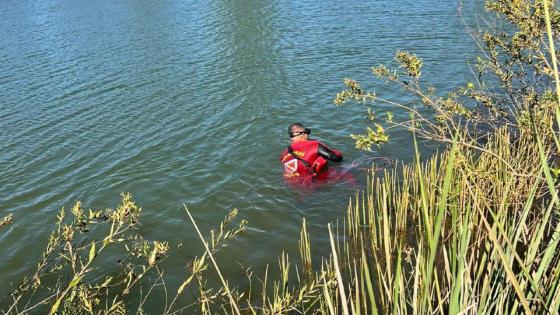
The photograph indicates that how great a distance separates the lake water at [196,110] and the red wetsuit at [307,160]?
405 millimetres

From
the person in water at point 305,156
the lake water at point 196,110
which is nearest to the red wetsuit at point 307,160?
the person in water at point 305,156

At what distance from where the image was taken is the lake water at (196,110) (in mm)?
9195

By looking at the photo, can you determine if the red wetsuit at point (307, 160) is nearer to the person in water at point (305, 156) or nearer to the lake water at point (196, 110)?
the person in water at point (305, 156)

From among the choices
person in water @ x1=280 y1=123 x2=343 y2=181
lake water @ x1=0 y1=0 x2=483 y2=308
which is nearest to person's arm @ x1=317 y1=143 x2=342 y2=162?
person in water @ x1=280 y1=123 x2=343 y2=181

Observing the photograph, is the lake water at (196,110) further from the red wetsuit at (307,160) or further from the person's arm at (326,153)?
the person's arm at (326,153)

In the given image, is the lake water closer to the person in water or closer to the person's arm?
the person in water

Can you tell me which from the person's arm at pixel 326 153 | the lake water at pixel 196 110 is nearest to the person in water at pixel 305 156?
the person's arm at pixel 326 153

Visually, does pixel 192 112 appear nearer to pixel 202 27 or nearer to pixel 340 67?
pixel 340 67

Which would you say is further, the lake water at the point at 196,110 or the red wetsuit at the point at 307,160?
the red wetsuit at the point at 307,160

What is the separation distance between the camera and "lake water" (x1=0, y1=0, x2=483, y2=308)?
9.20 meters

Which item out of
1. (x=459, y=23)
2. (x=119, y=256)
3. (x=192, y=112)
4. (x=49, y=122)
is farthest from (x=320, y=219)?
(x=459, y=23)

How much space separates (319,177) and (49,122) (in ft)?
27.7

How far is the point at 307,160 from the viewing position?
31.7ft

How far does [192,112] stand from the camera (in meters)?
14.5
